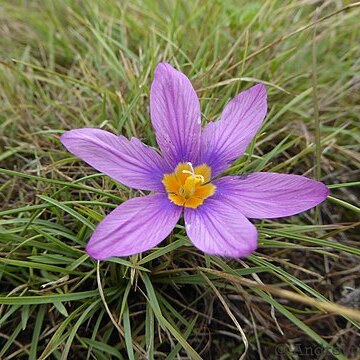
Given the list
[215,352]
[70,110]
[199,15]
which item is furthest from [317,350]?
[199,15]

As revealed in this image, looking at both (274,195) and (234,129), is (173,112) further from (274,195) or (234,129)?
(274,195)

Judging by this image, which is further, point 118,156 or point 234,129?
point 234,129

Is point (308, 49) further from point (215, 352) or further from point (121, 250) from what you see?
point (121, 250)

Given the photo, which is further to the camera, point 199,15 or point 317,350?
point 199,15

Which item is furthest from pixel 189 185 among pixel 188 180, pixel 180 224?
pixel 180 224

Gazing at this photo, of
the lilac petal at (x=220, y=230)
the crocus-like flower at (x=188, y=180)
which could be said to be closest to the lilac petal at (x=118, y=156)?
the crocus-like flower at (x=188, y=180)
